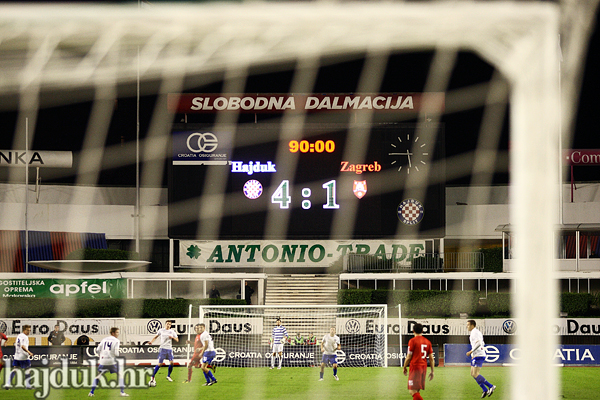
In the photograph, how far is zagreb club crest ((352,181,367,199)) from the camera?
73.7 feet

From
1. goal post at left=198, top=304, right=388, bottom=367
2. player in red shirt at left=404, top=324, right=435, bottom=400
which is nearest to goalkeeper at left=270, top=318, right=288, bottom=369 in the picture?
goal post at left=198, top=304, right=388, bottom=367

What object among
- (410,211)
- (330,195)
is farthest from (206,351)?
(410,211)

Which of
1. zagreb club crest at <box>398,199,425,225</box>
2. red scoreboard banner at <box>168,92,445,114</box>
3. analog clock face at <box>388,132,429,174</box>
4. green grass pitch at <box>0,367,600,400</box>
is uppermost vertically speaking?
red scoreboard banner at <box>168,92,445,114</box>

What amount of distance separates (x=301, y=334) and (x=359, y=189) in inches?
205

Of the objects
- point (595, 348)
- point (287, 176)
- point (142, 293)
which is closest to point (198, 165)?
point (287, 176)

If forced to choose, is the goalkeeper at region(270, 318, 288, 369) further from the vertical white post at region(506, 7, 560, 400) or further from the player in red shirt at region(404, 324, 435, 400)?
the vertical white post at region(506, 7, 560, 400)

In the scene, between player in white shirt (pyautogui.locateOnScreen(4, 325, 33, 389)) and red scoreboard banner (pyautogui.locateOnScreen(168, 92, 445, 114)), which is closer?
player in white shirt (pyautogui.locateOnScreen(4, 325, 33, 389))

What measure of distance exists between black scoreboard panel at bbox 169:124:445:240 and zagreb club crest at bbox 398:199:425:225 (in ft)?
0.11

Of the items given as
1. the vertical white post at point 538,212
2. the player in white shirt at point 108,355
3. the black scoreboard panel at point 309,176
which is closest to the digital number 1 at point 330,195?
the black scoreboard panel at point 309,176

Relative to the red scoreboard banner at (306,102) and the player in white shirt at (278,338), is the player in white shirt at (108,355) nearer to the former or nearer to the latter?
the player in white shirt at (278,338)

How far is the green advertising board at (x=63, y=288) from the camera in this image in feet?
79.5

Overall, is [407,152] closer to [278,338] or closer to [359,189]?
[359,189]

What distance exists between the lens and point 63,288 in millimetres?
24328

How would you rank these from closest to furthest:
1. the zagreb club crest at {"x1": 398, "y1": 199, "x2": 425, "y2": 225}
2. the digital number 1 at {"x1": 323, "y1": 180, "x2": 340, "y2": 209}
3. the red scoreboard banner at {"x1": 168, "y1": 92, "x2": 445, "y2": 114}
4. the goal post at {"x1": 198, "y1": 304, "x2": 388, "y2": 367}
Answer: the goal post at {"x1": 198, "y1": 304, "x2": 388, "y2": 367} < the digital number 1 at {"x1": 323, "y1": 180, "x2": 340, "y2": 209} < the zagreb club crest at {"x1": 398, "y1": 199, "x2": 425, "y2": 225} < the red scoreboard banner at {"x1": 168, "y1": 92, "x2": 445, "y2": 114}
